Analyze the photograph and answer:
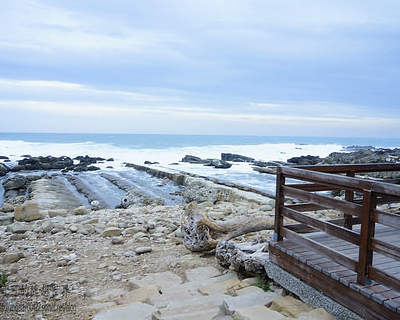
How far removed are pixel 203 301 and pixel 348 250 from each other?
181 cm

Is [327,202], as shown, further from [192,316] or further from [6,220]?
[6,220]

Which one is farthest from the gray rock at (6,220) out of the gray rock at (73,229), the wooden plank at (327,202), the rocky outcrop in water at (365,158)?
the rocky outcrop in water at (365,158)

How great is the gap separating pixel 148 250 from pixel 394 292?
189 inches

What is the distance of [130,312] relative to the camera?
3.96 meters

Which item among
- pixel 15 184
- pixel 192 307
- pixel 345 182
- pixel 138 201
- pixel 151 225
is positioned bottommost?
pixel 15 184

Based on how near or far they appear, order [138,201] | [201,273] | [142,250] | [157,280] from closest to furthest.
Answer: [157,280]
[201,273]
[142,250]
[138,201]

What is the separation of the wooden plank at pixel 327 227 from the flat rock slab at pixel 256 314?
990 mm

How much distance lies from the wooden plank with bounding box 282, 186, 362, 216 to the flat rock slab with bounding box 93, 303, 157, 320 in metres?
2.17

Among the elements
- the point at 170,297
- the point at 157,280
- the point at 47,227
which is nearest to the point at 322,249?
the point at 170,297

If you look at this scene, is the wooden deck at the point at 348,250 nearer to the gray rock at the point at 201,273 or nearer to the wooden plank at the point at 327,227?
the wooden plank at the point at 327,227

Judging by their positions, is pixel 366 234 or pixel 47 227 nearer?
pixel 366 234

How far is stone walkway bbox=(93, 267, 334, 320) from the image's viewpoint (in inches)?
136

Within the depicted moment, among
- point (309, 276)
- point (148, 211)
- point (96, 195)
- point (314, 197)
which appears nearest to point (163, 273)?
point (309, 276)

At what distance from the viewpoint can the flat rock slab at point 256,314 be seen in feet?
10.6
